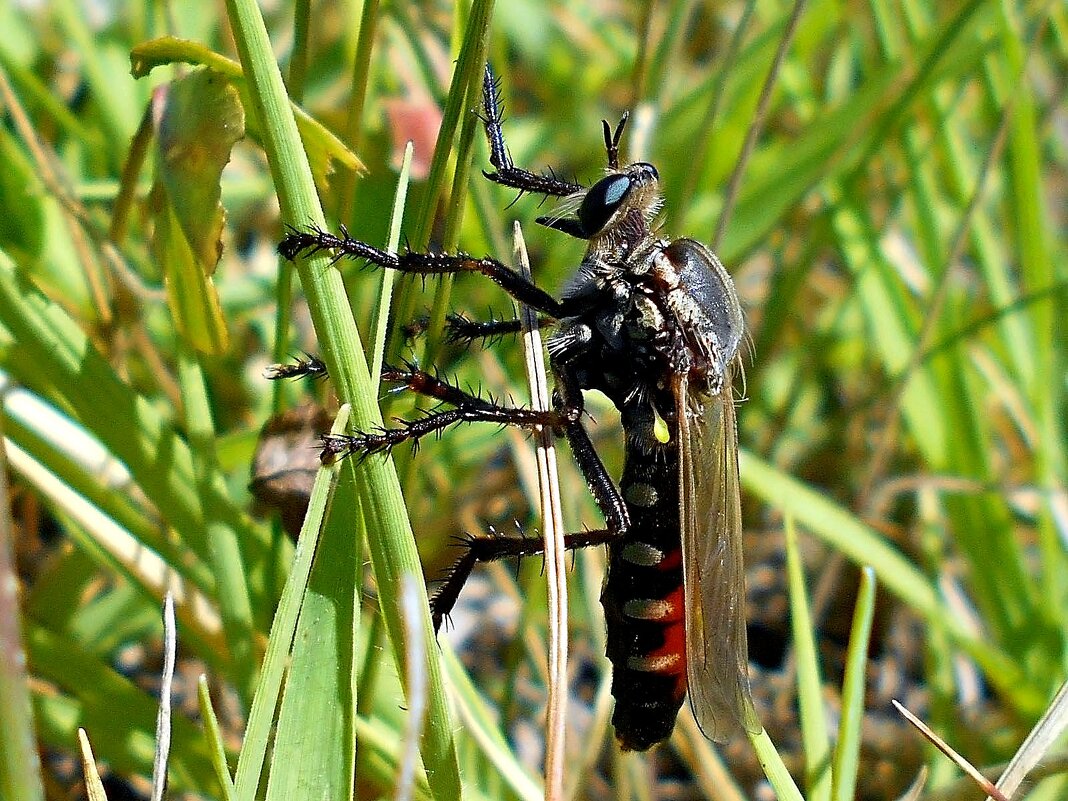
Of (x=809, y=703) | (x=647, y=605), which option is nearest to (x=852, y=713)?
(x=809, y=703)

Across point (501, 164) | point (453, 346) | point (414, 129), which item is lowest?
point (453, 346)

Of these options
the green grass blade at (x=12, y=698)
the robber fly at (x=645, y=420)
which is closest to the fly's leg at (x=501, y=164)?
the robber fly at (x=645, y=420)

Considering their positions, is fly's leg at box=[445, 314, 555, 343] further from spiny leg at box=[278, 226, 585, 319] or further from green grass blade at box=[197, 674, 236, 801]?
green grass blade at box=[197, 674, 236, 801]

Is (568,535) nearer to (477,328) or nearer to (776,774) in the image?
(477,328)

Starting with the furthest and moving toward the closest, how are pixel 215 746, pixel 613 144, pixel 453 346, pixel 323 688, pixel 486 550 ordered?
pixel 453 346 < pixel 613 144 < pixel 486 550 < pixel 323 688 < pixel 215 746

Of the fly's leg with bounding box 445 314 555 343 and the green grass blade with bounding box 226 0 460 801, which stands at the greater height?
the fly's leg with bounding box 445 314 555 343

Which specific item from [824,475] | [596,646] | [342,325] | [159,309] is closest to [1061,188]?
[824,475]

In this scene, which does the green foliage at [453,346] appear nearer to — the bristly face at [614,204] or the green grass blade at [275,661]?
Result: the green grass blade at [275,661]

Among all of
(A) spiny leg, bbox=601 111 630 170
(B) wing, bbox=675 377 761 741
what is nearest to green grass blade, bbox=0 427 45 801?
(B) wing, bbox=675 377 761 741
